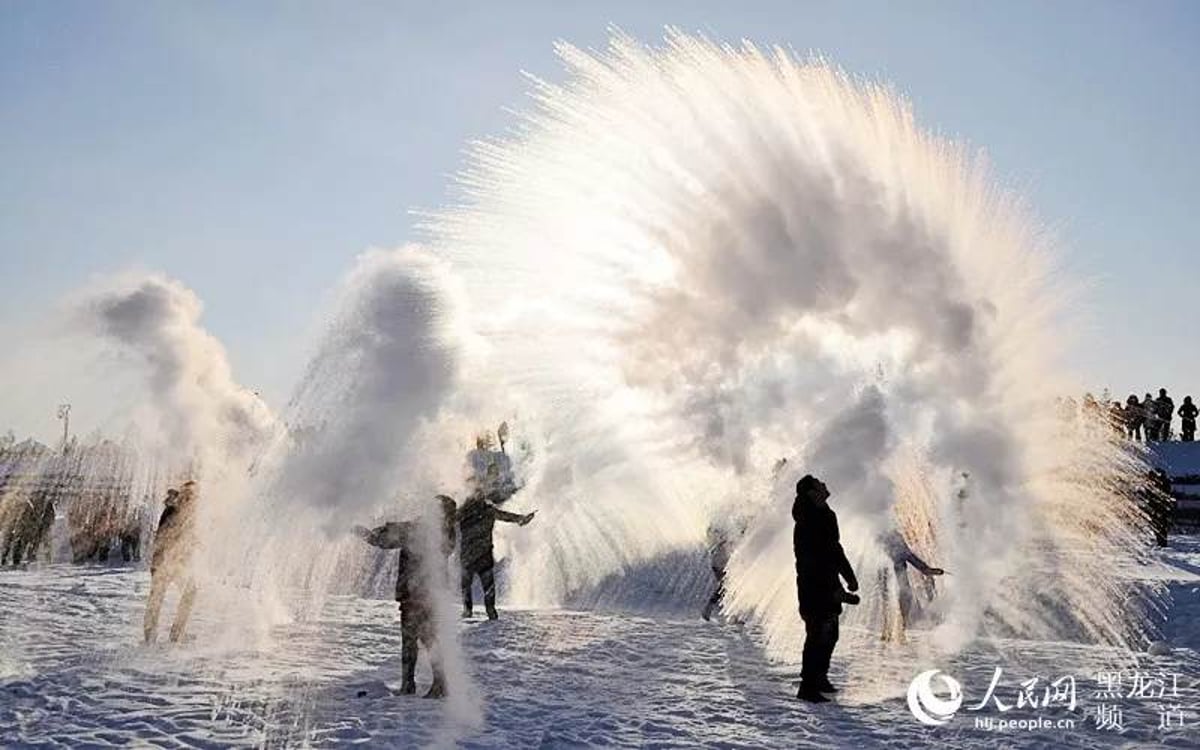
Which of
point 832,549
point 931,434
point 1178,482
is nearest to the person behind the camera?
point 832,549

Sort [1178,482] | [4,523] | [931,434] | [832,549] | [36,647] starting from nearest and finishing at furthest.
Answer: [832,549]
[36,647]
[931,434]
[4,523]
[1178,482]

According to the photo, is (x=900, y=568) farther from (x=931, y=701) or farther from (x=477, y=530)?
(x=477, y=530)

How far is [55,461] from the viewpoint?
52.1 meters

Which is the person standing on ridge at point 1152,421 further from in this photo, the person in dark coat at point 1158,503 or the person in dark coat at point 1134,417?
the person in dark coat at point 1158,503

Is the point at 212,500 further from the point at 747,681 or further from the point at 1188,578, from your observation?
the point at 1188,578

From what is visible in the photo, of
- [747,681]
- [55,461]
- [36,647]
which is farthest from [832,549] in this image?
[55,461]

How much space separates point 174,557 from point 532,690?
18.9 feet

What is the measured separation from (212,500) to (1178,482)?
102ft

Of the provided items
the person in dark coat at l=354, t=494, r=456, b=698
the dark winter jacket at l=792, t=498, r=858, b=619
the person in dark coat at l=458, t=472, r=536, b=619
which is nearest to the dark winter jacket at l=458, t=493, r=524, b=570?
the person in dark coat at l=458, t=472, r=536, b=619

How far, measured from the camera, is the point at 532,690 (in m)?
11.3

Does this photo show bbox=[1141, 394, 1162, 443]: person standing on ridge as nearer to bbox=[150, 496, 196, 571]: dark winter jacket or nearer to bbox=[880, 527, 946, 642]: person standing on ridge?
bbox=[880, 527, 946, 642]: person standing on ridge

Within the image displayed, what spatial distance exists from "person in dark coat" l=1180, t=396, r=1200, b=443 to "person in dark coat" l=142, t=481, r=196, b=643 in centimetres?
4161

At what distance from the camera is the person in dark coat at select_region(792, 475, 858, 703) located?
11058mm

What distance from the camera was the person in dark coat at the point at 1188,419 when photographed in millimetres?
44000
